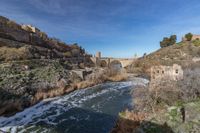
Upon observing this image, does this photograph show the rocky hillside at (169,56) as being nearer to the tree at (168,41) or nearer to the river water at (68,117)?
the tree at (168,41)

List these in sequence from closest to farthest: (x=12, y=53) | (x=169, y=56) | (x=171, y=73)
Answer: (x=171, y=73) < (x=12, y=53) < (x=169, y=56)

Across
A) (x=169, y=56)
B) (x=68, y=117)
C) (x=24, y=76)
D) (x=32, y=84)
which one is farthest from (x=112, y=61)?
(x=68, y=117)

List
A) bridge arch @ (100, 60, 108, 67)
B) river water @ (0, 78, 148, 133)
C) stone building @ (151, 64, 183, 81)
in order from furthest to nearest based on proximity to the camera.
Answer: bridge arch @ (100, 60, 108, 67)
stone building @ (151, 64, 183, 81)
river water @ (0, 78, 148, 133)

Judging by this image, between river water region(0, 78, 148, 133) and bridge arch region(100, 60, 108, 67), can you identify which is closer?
river water region(0, 78, 148, 133)

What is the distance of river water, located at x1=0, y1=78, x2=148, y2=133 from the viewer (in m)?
12.3

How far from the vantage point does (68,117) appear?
14.6 m

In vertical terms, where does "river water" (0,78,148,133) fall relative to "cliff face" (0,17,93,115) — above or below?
below

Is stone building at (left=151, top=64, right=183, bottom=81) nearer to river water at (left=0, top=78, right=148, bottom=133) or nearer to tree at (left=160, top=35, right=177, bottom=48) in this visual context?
river water at (left=0, top=78, right=148, bottom=133)

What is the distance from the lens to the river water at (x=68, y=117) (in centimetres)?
1228

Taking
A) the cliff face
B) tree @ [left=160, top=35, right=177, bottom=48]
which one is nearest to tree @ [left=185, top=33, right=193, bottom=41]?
tree @ [left=160, top=35, right=177, bottom=48]

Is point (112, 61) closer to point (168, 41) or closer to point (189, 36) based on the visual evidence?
point (168, 41)

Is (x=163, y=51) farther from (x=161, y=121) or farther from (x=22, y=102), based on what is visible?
(x=161, y=121)

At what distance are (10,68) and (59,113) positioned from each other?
481 inches

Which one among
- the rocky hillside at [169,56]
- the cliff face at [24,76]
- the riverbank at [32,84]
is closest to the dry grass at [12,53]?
the cliff face at [24,76]
